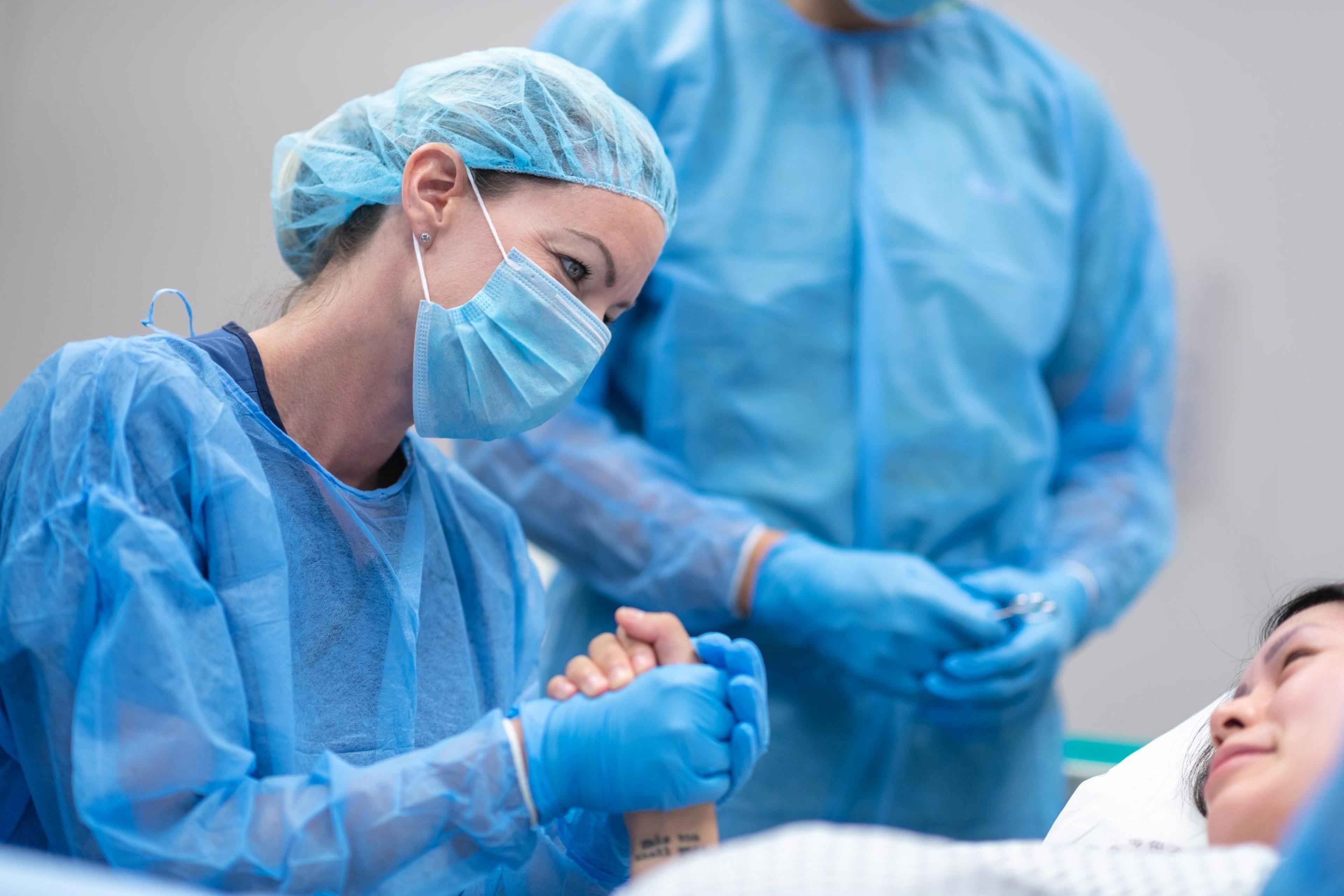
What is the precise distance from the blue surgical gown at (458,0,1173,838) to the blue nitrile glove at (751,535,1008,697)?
5cm

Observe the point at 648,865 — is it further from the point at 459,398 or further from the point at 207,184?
the point at 207,184

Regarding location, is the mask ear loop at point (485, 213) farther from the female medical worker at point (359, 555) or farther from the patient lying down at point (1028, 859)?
the patient lying down at point (1028, 859)

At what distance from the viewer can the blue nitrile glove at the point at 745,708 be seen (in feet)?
3.38

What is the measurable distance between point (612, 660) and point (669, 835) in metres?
0.16

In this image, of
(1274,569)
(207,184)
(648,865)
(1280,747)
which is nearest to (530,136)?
(648,865)

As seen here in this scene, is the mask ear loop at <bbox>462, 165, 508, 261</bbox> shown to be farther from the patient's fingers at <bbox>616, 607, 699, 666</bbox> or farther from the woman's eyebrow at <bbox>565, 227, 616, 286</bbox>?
the patient's fingers at <bbox>616, 607, 699, 666</bbox>

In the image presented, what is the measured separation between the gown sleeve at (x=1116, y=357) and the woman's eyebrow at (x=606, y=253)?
955 millimetres

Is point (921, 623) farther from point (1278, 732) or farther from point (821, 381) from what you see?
point (1278, 732)

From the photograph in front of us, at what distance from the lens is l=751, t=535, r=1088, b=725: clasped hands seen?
1564 mm

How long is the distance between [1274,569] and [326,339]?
2180mm

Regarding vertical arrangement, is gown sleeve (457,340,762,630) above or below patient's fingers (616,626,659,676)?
below

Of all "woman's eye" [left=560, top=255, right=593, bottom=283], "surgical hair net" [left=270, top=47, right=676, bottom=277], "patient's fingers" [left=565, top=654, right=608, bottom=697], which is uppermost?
"surgical hair net" [left=270, top=47, right=676, bottom=277]

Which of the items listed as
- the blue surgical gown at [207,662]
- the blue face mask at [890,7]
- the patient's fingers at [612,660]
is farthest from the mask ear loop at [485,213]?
the blue face mask at [890,7]

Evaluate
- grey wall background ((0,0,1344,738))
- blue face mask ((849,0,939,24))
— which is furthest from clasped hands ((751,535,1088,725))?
grey wall background ((0,0,1344,738))
